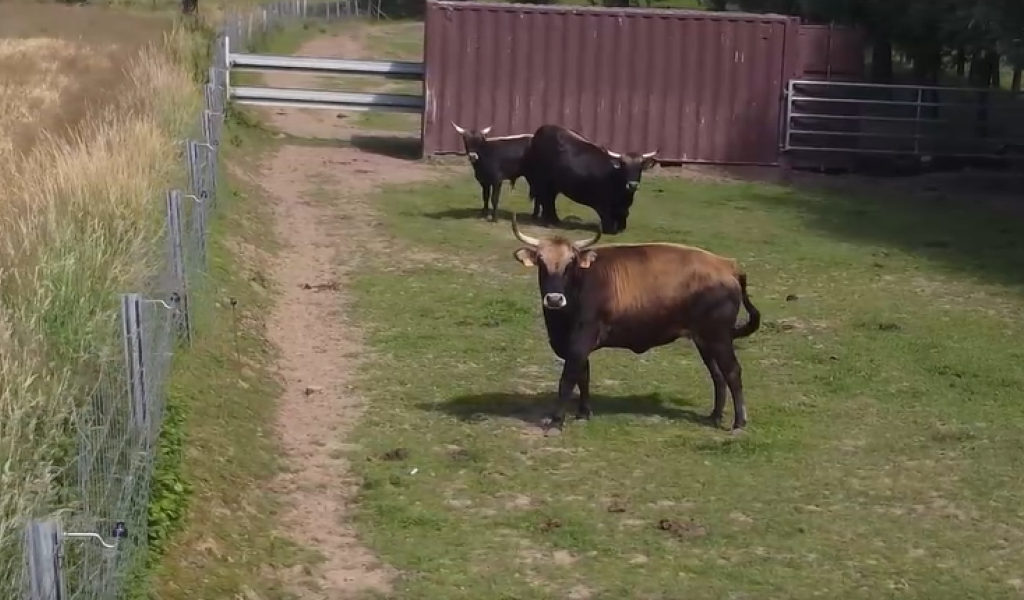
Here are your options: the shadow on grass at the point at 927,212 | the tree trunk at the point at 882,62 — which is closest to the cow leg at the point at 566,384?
the shadow on grass at the point at 927,212

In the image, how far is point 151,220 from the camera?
32.4 feet

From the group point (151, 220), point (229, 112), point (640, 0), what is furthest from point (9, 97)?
point (640, 0)

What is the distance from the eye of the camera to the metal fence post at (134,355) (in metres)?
6.49

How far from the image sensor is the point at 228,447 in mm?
7852

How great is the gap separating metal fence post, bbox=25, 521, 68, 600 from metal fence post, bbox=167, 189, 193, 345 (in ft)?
14.6

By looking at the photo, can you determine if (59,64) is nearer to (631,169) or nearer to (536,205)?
(536,205)

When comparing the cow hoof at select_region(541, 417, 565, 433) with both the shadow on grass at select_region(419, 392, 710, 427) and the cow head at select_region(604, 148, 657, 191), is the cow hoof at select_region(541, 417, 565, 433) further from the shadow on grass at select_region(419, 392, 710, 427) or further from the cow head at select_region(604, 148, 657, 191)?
the cow head at select_region(604, 148, 657, 191)

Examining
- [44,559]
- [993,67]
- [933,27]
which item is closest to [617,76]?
[933,27]

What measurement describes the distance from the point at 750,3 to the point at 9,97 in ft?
55.6

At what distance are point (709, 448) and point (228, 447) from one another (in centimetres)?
257

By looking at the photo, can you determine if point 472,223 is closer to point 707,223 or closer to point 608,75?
point 707,223

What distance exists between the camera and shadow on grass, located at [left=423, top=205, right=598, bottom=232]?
16.0m

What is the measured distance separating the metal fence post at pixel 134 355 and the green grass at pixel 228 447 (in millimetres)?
500

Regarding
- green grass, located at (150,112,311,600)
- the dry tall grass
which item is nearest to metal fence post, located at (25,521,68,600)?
the dry tall grass
